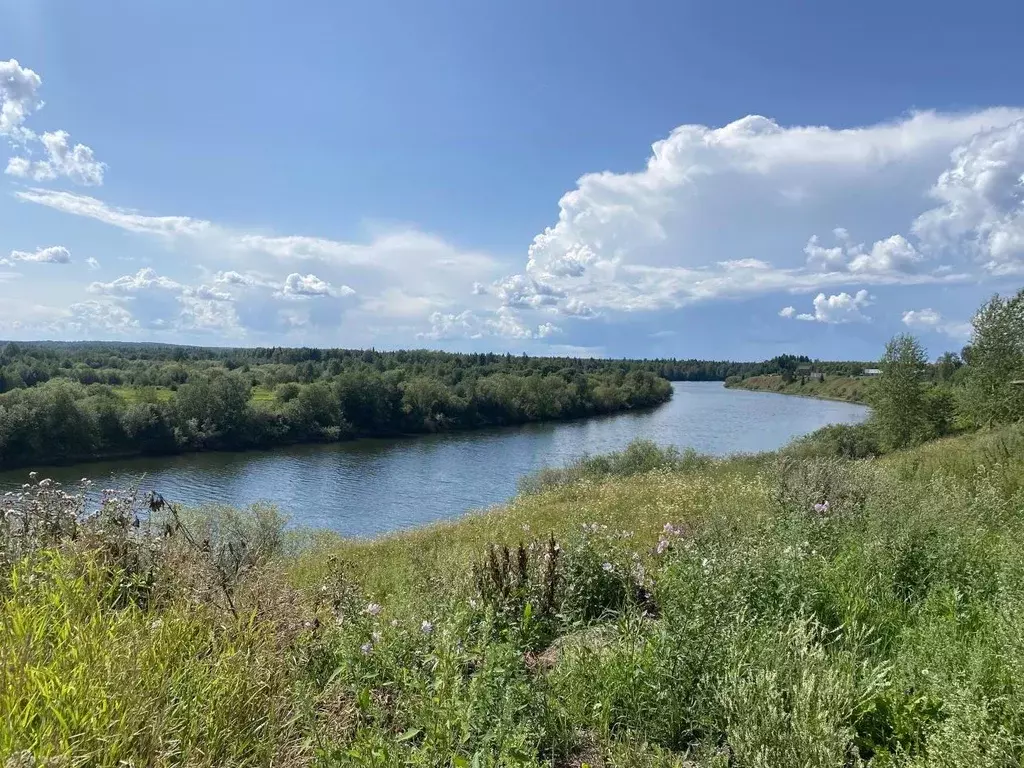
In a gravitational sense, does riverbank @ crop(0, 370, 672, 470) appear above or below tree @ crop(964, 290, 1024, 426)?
below

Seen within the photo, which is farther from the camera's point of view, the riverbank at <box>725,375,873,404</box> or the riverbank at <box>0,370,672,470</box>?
the riverbank at <box>725,375,873,404</box>

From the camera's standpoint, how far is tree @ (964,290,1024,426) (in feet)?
83.1

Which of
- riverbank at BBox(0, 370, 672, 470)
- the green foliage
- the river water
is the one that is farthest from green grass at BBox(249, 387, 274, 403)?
the green foliage

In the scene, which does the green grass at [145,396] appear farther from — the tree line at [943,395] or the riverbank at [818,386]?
the riverbank at [818,386]

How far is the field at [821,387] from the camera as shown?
346 feet

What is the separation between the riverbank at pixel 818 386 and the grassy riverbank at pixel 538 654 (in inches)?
4010

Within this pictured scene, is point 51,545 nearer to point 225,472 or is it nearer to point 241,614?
point 241,614

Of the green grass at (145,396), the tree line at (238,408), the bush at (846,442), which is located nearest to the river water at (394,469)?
the tree line at (238,408)

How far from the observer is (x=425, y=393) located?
6356cm

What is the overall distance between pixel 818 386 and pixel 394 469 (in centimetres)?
10470

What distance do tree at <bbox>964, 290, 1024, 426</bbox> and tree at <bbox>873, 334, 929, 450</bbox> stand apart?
9.90 feet

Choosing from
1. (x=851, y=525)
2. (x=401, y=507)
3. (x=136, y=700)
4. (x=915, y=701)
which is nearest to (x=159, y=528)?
(x=136, y=700)

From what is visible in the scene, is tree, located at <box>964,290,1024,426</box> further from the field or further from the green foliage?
the field

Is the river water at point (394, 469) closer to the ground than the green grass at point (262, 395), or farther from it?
closer to the ground
